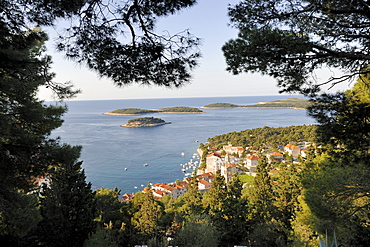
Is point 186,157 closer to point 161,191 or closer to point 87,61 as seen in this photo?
point 161,191

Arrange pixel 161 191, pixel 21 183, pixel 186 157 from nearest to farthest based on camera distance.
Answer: pixel 21 183 < pixel 161 191 < pixel 186 157

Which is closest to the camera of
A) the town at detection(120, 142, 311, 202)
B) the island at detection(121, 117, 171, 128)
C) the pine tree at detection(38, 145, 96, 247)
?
the pine tree at detection(38, 145, 96, 247)

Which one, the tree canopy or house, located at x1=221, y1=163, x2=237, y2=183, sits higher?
the tree canopy

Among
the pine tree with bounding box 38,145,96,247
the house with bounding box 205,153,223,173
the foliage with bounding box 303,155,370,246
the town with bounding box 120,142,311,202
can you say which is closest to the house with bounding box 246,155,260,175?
the town with bounding box 120,142,311,202

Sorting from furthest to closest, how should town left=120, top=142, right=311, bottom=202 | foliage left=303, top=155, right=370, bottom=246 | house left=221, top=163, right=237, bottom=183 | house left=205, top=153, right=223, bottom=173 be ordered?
house left=205, top=153, right=223, bottom=173
house left=221, top=163, right=237, bottom=183
town left=120, top=142, right=311, bottom=202
foliage left=303, top=155, right=370, bottom=246

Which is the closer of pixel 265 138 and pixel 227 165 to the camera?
pixel 227 165

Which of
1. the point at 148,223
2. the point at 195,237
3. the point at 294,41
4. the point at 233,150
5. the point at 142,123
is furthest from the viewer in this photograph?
the point at 142,123

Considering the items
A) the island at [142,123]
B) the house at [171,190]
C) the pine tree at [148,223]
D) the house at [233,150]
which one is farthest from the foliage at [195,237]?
the island at [142,123]

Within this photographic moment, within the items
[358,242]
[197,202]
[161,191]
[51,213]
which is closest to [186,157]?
[161,191]

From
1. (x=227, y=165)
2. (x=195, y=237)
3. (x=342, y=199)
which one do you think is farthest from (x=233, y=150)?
(x=342, y=199)

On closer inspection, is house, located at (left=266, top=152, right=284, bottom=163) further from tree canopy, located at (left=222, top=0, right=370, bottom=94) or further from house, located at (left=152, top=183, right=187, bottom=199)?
tree canopy, located at (left=222, top=0, right=370, bottom=94)

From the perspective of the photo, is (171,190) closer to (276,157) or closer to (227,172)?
(227,172)
